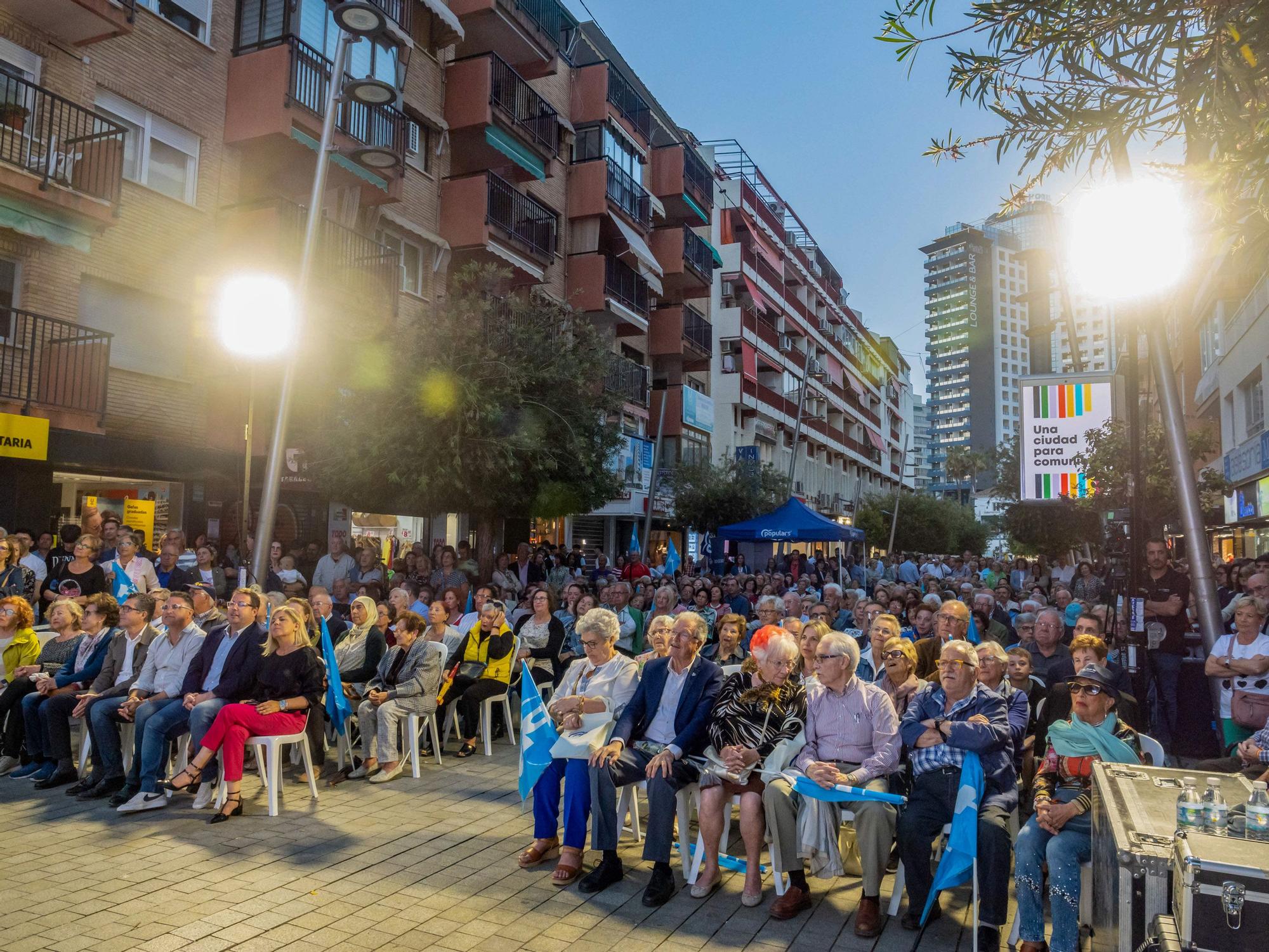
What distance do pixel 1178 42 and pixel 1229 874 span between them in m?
3.58

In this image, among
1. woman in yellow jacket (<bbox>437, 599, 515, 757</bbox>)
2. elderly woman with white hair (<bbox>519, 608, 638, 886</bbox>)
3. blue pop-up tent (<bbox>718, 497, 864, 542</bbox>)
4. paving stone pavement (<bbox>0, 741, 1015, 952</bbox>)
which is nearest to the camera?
paving stone pavement (<bbox>0, 741, 1015, 952</bbox>)

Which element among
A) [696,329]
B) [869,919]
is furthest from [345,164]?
[696,329]

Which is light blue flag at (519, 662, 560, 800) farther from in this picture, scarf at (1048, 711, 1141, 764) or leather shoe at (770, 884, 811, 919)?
scarf at (1048, 711, 1141, 764)

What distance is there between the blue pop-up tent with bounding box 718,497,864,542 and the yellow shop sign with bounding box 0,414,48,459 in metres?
13.8

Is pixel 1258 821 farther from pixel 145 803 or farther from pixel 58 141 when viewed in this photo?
pixel 58 141

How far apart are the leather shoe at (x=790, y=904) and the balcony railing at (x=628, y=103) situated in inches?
1089

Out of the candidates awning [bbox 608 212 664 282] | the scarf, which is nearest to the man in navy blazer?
the scarf

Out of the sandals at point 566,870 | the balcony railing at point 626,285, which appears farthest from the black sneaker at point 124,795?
the balcony railing at point 626,285

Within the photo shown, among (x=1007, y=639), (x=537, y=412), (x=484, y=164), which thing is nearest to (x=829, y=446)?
(x=484, y=164)

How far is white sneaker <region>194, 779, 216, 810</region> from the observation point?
6.88 m

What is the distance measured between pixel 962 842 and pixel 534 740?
102 inches

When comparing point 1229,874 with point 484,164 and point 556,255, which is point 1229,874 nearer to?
point 484,164

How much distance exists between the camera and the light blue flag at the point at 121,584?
10.1m

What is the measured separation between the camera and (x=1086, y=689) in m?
4.96
